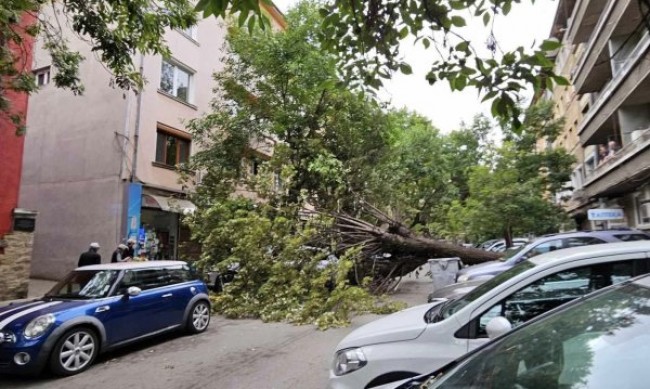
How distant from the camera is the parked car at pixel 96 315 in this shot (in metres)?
6.11

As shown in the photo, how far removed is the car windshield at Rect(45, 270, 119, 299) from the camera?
287 inches

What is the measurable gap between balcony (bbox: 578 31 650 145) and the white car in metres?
13.7

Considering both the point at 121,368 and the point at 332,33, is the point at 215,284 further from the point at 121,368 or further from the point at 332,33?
the point at 332,33

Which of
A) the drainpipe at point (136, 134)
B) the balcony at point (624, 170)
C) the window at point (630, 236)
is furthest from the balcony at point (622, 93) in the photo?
the drainpipe at point (136, 134)

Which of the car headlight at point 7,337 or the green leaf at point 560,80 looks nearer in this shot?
the green leaf at point 560,80

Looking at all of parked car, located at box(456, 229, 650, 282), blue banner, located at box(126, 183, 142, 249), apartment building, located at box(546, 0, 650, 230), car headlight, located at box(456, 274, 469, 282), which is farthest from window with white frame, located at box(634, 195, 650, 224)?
blue banner, located at box(126, 183, 142, 249)

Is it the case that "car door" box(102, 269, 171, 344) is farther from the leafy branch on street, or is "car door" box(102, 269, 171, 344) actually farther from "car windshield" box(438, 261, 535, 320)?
"car windshield" box(438, 261, 535, 320)

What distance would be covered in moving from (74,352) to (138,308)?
3.85ft

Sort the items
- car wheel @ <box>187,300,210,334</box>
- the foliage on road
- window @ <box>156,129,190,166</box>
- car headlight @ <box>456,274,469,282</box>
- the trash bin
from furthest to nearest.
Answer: window @ <box>156,129,190,166</box> < the trash bin < car headlight @ <box>456,274,469,282</box> < the foliage on road < car wheel @ <box>187,300,210,334</box>

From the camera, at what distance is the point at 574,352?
1964 millimetres

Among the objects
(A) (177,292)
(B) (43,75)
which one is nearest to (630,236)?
(A) (177,292)

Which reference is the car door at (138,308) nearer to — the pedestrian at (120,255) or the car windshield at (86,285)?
the car windshield at (86,285)

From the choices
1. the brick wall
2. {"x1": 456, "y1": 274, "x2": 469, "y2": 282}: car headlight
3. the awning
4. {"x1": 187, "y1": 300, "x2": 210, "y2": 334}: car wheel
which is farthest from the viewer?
the awning

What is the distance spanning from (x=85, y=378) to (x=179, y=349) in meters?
1.69
